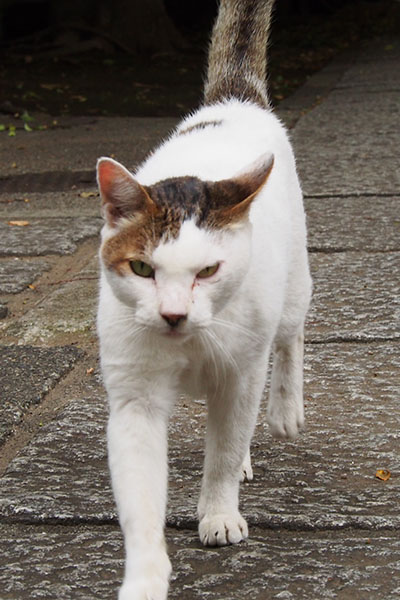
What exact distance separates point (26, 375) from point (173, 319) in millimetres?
1243

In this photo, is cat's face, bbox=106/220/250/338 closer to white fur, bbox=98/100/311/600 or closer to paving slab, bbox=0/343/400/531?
white fur, bbox=98/100/311/600

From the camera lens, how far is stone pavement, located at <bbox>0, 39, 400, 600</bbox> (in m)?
1.96

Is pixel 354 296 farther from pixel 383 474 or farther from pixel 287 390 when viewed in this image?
pixel 383 474

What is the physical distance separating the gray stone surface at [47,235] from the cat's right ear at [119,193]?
7.42 ft

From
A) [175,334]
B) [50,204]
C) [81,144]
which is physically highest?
[175,334]

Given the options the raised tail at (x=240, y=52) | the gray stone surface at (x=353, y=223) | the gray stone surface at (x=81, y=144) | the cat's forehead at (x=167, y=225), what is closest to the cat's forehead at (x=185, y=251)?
the cat's forehead at (x=167, y=225)

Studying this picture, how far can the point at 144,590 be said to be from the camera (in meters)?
1.81

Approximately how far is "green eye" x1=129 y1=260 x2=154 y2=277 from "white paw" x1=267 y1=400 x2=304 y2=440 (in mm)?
789

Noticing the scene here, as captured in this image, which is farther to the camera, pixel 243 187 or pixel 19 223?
pixel 19 223

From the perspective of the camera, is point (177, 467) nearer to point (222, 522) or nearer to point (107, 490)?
point (107, 490)

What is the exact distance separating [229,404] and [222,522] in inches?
11.2

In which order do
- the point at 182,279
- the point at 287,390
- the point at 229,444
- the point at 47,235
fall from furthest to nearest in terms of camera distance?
the point at 47,235 → the point at 287,390 → the point at 229,444 → the point at 182,279

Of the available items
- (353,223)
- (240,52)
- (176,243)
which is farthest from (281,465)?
(353,223)

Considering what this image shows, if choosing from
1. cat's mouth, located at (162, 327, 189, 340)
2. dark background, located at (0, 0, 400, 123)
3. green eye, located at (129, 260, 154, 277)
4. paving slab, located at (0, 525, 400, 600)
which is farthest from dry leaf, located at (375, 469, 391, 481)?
dark background, located at (0, 0, 400, 123)
